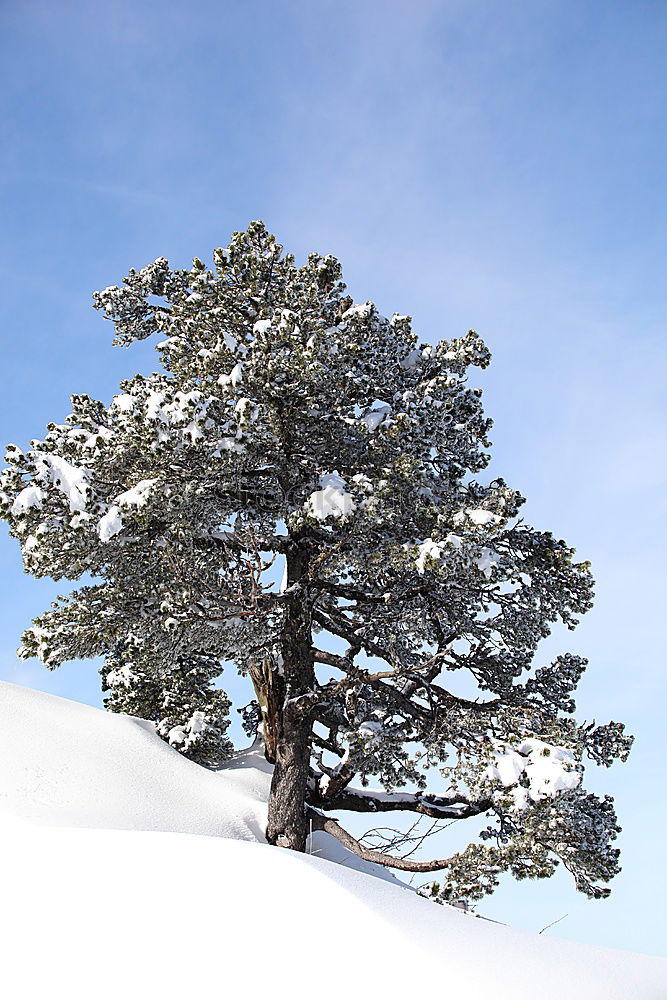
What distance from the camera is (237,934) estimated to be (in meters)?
5.84

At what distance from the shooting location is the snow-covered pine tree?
11.1 m

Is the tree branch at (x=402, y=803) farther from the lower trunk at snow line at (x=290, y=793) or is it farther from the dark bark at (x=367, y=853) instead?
the lower trunk at snow line at (x=290, y=793)

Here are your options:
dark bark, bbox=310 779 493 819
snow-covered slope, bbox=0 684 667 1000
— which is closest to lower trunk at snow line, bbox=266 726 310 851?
dark bark, bbox=310 779 493 819

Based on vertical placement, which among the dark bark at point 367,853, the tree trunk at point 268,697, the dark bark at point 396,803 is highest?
the tree trunk at point 268,697

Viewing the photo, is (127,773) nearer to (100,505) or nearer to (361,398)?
(100,505)

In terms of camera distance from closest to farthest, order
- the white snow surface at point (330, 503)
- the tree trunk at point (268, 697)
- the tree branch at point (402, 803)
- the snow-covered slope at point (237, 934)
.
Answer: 1. the snow-covered slope at point (237, 934)
2. the white snow surface at point (330, 503)
3. the tree branch at point (402, 803)
4. the tree trunk at point (268, 697)

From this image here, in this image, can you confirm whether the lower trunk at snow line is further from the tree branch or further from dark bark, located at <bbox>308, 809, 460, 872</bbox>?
the tree branch

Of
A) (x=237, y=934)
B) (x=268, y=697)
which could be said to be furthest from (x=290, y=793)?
(x=237, y=934)

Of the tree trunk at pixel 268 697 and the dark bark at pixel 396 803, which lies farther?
the tree trunk at pixel 268 697

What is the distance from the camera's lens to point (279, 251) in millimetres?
13945

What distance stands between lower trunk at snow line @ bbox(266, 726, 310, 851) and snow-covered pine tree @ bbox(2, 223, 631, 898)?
3 cm

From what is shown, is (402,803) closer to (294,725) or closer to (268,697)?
(294,725)

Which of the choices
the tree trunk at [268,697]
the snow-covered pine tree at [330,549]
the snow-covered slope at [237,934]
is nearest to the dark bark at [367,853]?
the snow-covered pine tree at [330,549]

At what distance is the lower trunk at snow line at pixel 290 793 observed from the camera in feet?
41.9
